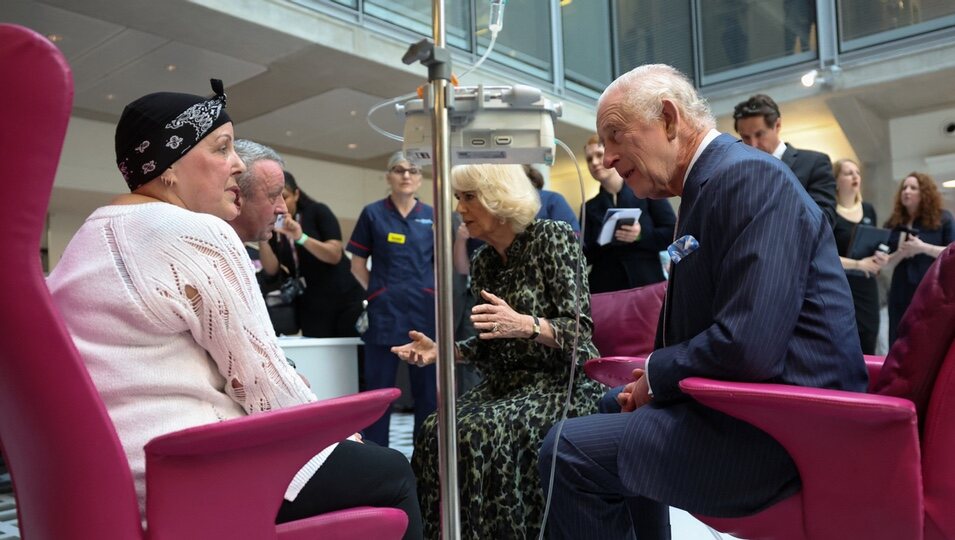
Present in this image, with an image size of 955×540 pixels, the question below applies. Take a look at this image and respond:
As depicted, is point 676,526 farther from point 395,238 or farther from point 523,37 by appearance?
point 523,37

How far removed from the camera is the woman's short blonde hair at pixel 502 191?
2090 millimetres

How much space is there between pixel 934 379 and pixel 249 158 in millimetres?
1655

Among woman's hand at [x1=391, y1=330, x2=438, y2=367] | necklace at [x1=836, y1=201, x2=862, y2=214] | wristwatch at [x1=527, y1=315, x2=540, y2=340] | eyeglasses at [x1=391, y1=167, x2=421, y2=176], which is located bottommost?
woman's hand at [x1=391, y1=330, x2=438, y2=367]

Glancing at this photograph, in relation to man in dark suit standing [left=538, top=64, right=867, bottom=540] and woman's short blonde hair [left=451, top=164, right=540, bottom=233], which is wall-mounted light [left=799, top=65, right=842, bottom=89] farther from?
man in dark suit standing [left=538, top=64, right=867, bottom=540]

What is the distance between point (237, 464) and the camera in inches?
40.8

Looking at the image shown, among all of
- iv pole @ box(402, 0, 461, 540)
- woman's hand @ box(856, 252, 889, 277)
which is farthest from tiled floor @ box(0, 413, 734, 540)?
woman's hand @ box(856, 252, 889, 277)

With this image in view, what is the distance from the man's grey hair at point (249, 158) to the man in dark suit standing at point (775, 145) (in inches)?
78.5

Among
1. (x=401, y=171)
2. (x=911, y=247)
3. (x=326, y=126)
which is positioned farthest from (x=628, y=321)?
(x=326, y=126)

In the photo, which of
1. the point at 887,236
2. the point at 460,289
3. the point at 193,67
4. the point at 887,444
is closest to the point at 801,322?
the point at 887,444

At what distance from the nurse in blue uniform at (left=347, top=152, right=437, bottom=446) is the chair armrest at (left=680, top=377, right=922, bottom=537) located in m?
2.54

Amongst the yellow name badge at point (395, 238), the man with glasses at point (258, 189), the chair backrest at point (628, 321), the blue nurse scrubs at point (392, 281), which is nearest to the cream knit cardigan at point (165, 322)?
the man with glasses at point (258, 189)

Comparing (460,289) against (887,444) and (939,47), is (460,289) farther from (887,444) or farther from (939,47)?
(939,47)

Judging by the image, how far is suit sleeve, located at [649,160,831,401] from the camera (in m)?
1.25

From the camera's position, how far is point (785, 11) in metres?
7.77
